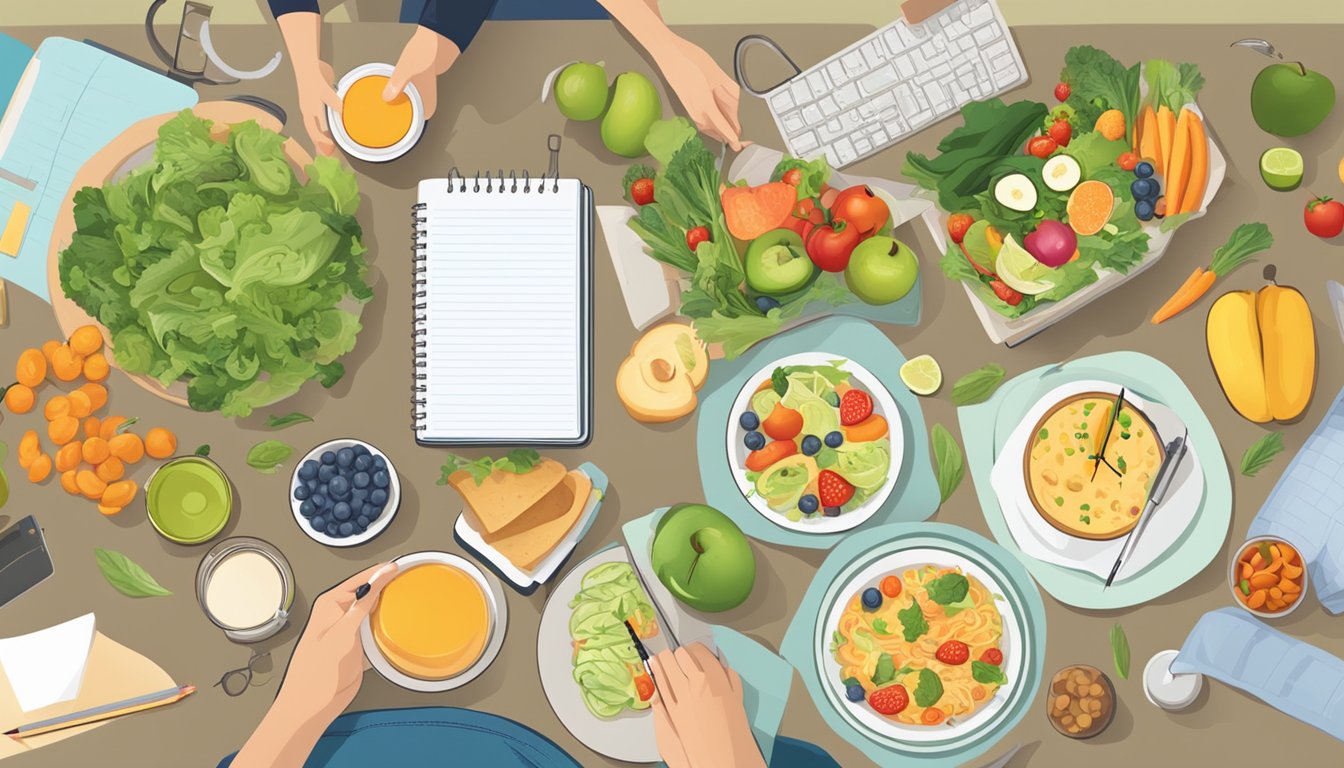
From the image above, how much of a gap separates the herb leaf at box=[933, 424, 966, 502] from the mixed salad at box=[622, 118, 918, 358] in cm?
36

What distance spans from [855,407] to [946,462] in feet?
0.89

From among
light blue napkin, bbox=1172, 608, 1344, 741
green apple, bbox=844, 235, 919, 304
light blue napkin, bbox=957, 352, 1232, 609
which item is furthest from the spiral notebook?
light blue napkin, bbox=1172, 608, 1344, 741

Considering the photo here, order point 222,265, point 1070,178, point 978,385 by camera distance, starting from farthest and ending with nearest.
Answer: point 978,385 < point 1070,178 < point 222,265

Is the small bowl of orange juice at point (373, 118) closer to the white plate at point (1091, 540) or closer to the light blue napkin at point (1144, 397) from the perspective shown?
the light blue napkin at point (1144, 397)

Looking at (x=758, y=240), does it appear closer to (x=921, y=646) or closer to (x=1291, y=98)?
(x=921, y=646)

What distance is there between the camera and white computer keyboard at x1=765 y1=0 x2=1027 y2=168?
2.81 m

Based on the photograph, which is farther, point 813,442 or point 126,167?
point 126,167

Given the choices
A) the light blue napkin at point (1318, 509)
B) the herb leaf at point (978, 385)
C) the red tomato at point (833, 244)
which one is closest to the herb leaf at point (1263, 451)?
the light blue napkin at point (1318, 509)

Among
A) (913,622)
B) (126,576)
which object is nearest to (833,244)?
(913,622)

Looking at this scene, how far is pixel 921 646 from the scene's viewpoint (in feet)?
8.93

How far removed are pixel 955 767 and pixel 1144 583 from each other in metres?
0.64

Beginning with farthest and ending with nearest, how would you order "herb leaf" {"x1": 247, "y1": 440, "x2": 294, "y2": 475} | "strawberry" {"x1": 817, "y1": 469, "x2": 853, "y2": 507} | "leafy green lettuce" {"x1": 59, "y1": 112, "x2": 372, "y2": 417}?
"herb leaf" {"x1": 247, "y1": 440, "x2": 294, "y2": 475} < "strawberry" {"x1": 817, "y1": 469, "x2": 853, "y2": 507} < "leafy green lettuce" {"x1": 59, "y1": 112, "x2": 372, "y2": 417}

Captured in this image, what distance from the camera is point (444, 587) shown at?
108 inches

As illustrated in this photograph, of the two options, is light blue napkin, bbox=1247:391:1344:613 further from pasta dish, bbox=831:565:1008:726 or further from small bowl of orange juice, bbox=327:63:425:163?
small bowl of orange juice, bbox=327:63:425:163
